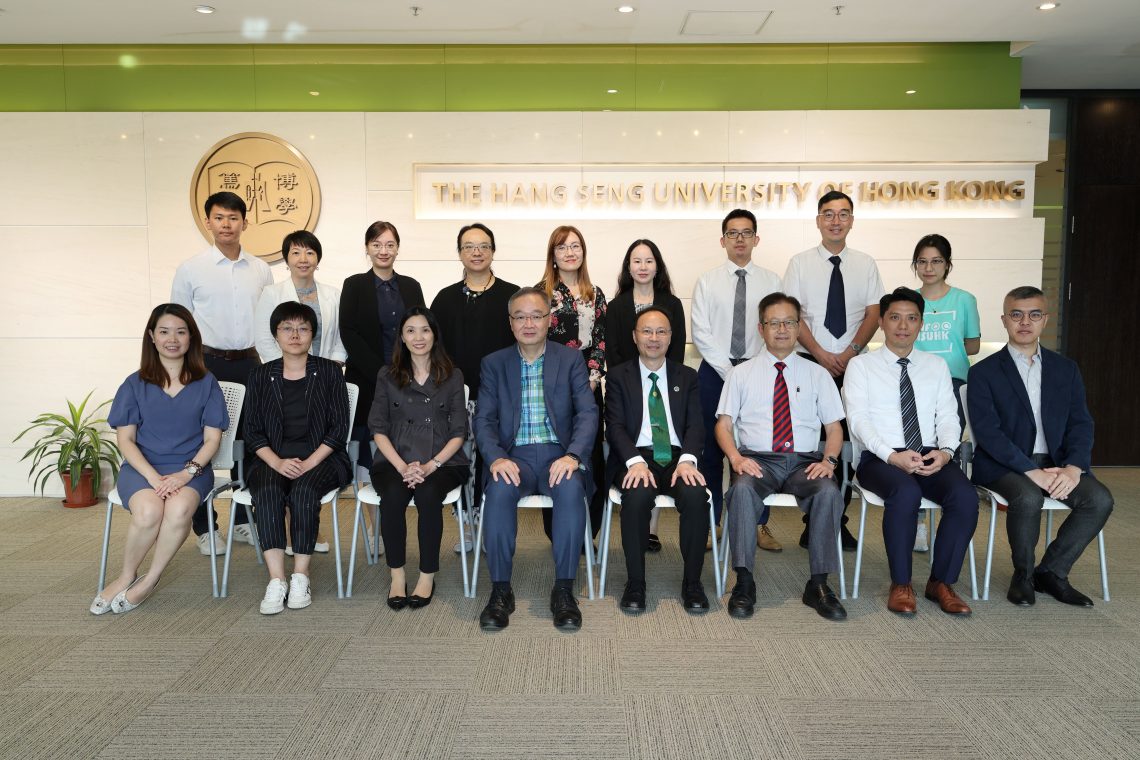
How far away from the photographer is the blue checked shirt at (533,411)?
3.57 meters

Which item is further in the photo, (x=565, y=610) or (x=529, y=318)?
Answer: (x=529, y=318)

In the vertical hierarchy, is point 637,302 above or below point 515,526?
above

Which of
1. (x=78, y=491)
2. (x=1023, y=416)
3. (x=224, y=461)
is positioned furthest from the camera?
(x=78, y=491)

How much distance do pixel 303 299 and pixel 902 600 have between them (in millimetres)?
3285

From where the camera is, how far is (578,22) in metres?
5.02

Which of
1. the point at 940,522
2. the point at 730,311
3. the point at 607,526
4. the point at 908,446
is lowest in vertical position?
the point at 607,526

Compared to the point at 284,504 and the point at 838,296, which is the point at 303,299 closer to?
the point at 284,504

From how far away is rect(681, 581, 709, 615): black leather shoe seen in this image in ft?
10.8

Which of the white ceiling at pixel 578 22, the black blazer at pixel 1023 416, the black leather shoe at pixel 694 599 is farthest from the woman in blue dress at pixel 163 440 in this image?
the black blazer at pixel 1023 416

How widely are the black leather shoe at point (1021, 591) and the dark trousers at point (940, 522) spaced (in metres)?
0.28

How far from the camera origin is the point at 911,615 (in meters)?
3.28

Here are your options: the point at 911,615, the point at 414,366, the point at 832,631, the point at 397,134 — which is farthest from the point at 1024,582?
the point at 397,134

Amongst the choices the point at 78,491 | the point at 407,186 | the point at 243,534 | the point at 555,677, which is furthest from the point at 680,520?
the point at 78,491

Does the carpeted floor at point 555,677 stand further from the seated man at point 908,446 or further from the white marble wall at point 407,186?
the white marble wall at point 407,186
